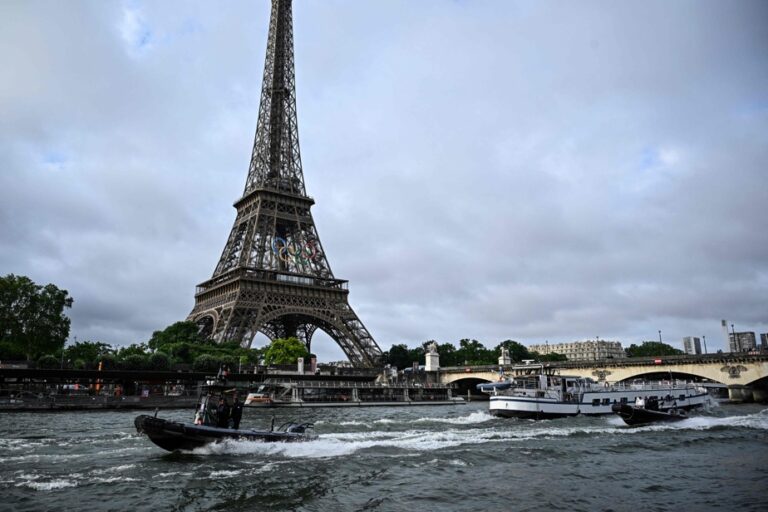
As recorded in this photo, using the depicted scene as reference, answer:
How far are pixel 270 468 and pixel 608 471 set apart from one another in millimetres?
13352

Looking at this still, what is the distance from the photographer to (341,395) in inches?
3019

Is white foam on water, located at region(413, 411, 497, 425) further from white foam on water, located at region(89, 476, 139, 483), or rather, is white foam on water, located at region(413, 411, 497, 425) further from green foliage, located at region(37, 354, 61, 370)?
green foliage, located at region(37, 354, 61, 370)

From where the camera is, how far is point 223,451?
84.7ft

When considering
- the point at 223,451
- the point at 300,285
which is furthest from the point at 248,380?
the point at 223,451

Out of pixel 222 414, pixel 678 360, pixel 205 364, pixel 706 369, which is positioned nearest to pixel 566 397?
pixel 678 360

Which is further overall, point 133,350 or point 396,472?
point 133,350

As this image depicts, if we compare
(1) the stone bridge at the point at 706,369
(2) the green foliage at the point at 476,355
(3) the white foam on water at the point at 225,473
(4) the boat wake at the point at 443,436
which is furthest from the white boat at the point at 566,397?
(2) the green foliage at the point at 476,355

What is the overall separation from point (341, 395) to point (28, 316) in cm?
4513

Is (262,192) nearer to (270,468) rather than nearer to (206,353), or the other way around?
(206,353)

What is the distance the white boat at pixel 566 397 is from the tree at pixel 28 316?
62851 millimetres

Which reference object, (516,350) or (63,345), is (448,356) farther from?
(63,345)

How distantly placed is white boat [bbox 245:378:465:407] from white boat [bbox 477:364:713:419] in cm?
2348

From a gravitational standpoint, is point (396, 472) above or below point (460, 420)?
below

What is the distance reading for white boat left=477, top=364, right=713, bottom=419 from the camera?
50.4 metres
